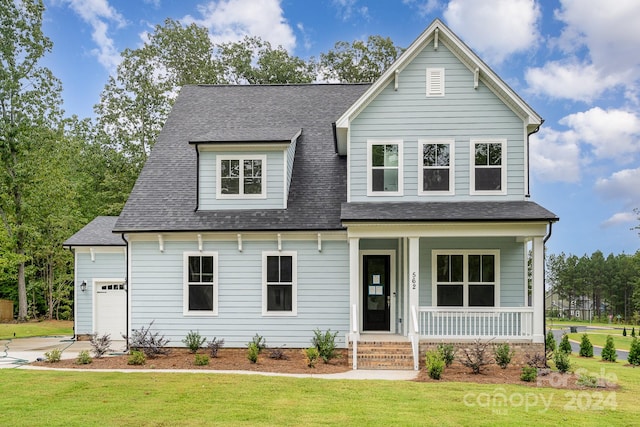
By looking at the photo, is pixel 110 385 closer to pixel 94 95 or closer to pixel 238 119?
pixel 238 119

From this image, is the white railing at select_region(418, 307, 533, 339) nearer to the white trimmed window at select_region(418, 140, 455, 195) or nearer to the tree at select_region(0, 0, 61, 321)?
the white trimmed window at select_region(418, 140, 455, 195)

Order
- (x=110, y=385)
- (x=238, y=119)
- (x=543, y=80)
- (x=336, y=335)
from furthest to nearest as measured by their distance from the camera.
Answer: (x=543, y=80) → (x=238, y=119) → (x=336, y=335) → (x=110, y=385)

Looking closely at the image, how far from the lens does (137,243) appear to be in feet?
49.1

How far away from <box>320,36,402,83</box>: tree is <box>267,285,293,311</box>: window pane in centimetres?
1826

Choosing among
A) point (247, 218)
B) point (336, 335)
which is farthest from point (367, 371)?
point (247, 218)

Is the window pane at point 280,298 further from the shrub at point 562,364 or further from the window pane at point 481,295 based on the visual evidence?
the shrub at point 562,364

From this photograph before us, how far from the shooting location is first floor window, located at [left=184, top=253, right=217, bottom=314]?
14.8m

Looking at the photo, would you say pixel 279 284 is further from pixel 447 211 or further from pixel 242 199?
pixel 447 211

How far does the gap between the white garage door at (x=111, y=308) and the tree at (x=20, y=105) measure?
8539 millimetres

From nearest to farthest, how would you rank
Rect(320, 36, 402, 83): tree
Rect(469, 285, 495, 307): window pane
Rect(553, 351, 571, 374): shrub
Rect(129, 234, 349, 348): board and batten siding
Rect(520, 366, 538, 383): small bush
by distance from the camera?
Rect(520, 366, 538, 383): small bush → Rect(553, 351, 571, 374): shrub → Rect(469, 285, 495, 307): window pane → Rect(129, 234, 349, 348): board and batten siding → Rect(320, 36, 402, 83): tree

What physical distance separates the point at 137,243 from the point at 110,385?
5.38 meters

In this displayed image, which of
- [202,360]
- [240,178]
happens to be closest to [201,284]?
[202,360]

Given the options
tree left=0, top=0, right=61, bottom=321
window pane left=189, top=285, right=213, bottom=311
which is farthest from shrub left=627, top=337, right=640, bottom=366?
tree left=0, top=0, right=61, bottom=321

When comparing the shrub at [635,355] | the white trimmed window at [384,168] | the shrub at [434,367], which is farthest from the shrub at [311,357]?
the shrub at [635,355]
